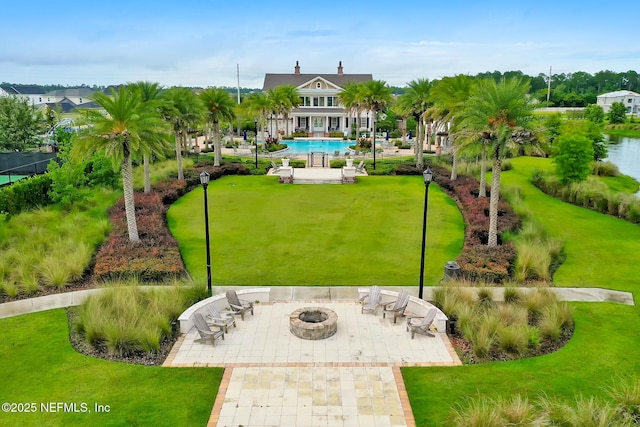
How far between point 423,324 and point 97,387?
315 inches

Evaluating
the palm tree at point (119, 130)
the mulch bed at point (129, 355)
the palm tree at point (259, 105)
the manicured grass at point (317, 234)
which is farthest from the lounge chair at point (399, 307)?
the palm tree at point (259, 105)

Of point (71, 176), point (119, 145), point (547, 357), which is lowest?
point (547, 357)

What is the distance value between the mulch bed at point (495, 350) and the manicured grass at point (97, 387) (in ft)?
19.9

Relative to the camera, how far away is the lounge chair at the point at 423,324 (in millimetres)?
13070

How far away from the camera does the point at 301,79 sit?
255ft

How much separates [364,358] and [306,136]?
199 ft

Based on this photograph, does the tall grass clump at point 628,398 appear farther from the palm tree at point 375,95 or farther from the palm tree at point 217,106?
the palm tree at point 375,95

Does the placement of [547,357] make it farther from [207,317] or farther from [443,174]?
[443,174]

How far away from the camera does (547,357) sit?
12.1 metres

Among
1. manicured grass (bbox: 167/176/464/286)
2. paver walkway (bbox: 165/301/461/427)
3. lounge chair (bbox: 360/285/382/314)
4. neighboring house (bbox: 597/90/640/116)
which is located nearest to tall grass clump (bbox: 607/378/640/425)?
paver walkway (bbox: 165/301/461/427)

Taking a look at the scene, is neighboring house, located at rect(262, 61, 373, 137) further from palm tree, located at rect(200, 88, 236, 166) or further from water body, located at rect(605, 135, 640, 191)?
water body, located at rect(605, 135, 640, 191)

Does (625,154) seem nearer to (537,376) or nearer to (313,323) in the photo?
(537,376)

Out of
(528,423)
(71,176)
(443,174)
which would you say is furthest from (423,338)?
(443,174)

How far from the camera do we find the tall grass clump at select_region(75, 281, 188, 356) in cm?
1236
